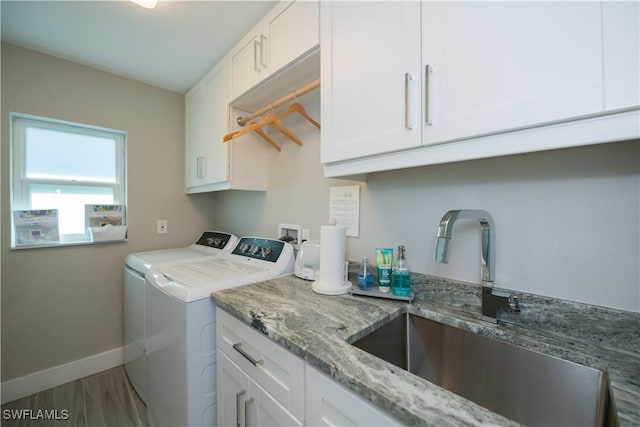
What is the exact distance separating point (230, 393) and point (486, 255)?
115 cm

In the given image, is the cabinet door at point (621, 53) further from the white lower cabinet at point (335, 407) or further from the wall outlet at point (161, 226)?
the wall outlet at point (161, 226)

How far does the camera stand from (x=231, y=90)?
1667mm

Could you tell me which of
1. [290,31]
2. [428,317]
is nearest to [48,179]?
[290,31]

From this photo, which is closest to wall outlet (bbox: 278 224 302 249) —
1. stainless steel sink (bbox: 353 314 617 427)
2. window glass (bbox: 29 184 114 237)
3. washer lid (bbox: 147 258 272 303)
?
washer lid (bbox: 147 258 272 303)

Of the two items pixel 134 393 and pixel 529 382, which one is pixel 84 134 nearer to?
pixel 134 393

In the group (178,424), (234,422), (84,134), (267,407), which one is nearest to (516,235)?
(267,407)

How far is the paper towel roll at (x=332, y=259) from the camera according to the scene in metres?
1.12

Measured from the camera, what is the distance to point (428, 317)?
96cm

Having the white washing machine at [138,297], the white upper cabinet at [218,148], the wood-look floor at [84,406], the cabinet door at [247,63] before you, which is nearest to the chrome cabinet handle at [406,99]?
the cabinet door at [247,63]

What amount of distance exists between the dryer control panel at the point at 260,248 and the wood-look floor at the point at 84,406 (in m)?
1.18

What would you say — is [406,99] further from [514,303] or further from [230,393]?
[230,393]

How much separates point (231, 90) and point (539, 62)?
160 cm

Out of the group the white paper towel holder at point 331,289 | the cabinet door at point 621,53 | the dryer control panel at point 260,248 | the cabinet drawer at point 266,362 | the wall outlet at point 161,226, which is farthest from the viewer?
the wall outlet at point 161,226

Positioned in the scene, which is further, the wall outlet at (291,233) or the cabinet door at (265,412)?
the wall outlet at (291,233)
